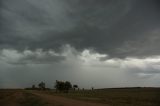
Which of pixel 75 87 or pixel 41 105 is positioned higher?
pixel 75 87

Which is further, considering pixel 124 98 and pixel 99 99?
pixel 124 98

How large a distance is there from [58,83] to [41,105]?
110m

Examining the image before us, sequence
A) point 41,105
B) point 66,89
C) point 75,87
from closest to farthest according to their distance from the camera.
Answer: point 41,105 < point 66,89 < point 75,87

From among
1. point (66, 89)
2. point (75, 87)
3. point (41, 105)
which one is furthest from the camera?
point (75, 87)

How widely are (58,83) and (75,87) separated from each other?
42711 millimetres

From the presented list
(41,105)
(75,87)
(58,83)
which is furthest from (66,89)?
(41,105)

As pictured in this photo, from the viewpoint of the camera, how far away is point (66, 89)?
143250 millimetres

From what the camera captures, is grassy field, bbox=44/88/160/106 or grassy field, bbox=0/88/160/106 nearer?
grassy field, bbox=44/88/160/106

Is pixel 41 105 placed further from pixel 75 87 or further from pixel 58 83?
pixel 75 87

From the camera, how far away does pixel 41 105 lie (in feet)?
113

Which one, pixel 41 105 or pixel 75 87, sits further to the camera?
pixel 75 87

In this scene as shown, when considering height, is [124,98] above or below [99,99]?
above

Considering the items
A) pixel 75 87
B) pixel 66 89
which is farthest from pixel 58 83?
pixel 75 87

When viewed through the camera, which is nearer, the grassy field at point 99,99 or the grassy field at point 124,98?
the grassy field at point 124,98
